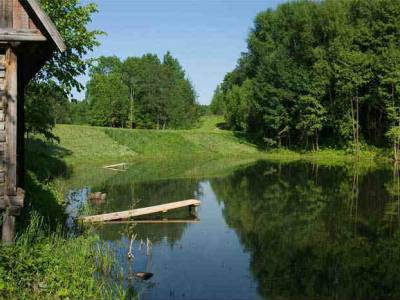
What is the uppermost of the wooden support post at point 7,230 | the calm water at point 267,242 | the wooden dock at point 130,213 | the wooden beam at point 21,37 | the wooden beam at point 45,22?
the wooden beam at point 45,22

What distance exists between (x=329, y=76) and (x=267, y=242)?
148 feet

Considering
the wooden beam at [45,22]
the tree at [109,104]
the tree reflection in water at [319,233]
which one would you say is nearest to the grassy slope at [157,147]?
the tree at [109,104]

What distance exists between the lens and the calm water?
44.6ft

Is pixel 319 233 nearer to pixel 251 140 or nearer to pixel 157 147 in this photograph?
pixel 157 147

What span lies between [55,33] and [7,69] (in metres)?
1.32

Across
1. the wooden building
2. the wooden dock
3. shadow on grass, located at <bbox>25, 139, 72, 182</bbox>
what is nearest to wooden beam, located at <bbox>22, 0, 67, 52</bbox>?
the wooden building

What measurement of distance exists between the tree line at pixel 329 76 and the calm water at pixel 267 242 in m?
24.7

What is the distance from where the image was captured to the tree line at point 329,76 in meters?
55.2

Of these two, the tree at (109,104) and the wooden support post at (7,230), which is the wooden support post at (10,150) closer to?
the wooden support post at (7,230)

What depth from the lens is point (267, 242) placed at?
18.7 metres

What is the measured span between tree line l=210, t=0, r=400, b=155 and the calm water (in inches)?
971

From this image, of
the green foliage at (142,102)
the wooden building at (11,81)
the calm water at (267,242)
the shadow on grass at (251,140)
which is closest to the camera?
the wooden building at (11,81)

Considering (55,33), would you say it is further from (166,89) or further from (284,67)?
(166,89)

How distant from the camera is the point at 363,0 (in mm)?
58219
